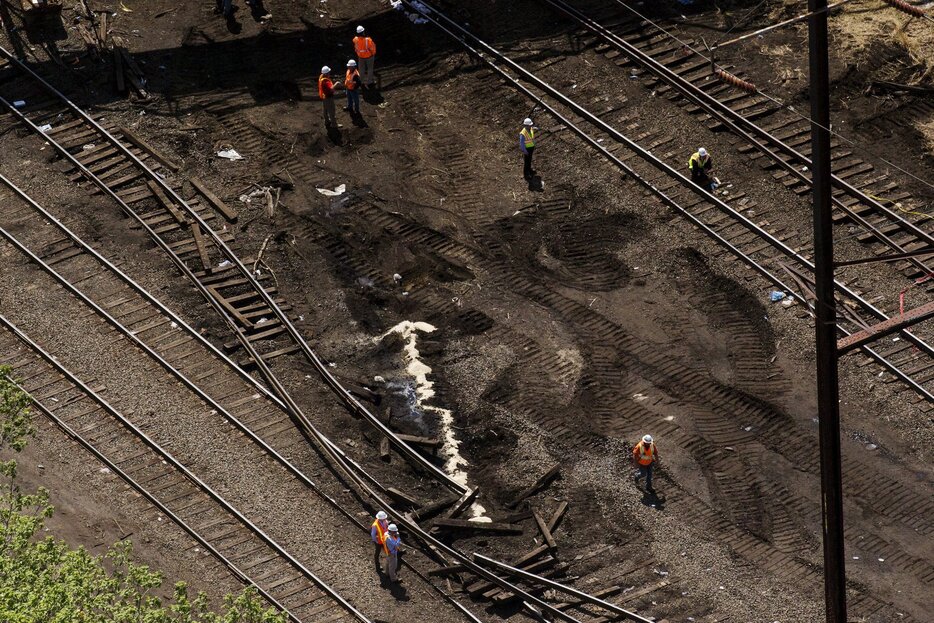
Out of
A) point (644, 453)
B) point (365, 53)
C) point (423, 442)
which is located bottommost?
point (423, 442)

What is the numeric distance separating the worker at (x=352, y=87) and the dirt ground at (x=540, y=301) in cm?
26

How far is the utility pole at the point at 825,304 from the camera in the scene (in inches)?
523

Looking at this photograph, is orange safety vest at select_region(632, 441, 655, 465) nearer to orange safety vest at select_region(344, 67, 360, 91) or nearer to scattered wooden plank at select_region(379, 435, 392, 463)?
scattered wooden plank at select_region(379, 435, 392, 463)

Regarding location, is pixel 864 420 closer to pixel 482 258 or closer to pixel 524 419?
pixel 524 419

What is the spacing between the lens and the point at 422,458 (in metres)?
23.1

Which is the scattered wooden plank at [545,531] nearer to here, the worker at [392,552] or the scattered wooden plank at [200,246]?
the worker at [392,552]

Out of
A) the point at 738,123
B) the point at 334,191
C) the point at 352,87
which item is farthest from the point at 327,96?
the point at 738,123

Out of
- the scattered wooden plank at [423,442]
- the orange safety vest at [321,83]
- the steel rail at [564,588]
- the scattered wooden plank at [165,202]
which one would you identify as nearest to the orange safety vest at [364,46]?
the orange safety vest at [321,83]

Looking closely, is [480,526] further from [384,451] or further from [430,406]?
[430,406]

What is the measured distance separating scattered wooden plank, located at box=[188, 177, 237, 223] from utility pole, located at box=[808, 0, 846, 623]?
52.0 ft

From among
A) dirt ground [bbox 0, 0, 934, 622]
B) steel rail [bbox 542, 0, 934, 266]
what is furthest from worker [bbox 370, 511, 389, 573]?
steel rail [bbox 542, 0, 934, 266]

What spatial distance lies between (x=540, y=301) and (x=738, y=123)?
263 inches

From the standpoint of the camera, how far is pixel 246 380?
24391 millimetres

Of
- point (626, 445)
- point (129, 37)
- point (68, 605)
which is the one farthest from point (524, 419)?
point (129, 37)
